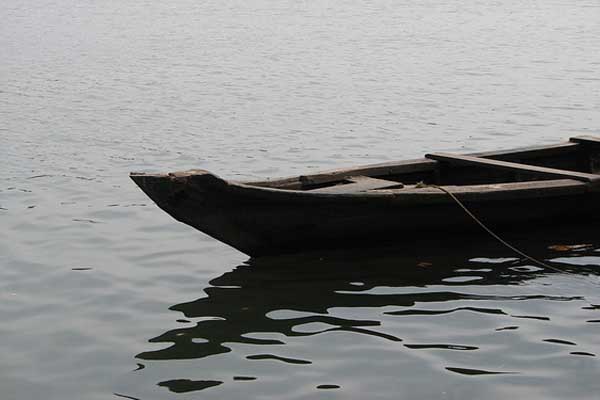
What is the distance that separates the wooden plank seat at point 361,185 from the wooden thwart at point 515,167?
2.35 feet

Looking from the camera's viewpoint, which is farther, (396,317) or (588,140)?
(588,140)

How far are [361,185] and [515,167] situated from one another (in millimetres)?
1295

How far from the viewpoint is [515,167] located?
8.54 metres

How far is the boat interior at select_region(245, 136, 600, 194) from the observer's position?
8266 mm

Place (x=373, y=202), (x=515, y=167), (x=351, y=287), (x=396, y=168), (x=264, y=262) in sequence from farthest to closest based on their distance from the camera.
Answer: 1. (x=396, y=168)
2. (x=515, y=167)
3. (x=264, y=262)
4. (x=373, y=202)
5. (x=351, y=287)

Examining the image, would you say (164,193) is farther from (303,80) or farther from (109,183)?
(303,80)

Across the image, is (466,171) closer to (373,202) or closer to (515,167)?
(515,167)

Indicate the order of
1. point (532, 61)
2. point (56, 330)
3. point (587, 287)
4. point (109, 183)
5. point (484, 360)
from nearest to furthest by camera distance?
point (484, 360)
point (56, 330)
point (587, 287)
point (109, 183)
point (532, 61)

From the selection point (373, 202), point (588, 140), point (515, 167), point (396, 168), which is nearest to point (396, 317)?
point (373, 202)

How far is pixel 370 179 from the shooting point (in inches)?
329

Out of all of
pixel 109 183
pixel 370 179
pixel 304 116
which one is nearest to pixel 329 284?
pixel 370 179

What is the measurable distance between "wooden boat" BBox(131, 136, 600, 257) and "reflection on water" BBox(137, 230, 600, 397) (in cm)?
21

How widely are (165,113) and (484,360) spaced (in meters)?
9.27

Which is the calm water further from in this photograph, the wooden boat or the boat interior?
the boat interior
